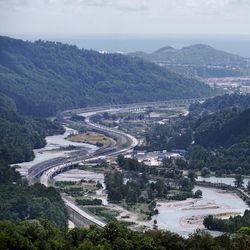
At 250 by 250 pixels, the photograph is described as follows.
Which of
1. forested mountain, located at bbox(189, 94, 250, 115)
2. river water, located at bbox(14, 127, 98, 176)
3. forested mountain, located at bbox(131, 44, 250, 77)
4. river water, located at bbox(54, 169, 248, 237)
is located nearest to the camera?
river water, located at bbox(54, 169, 248, 237)

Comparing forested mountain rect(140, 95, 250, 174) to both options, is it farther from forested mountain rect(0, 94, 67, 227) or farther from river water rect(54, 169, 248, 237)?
forested mountain rect(0, 94, 67, 227)

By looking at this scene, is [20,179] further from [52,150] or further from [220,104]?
[220,104]

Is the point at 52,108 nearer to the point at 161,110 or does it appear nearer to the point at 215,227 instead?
the point at 161,110

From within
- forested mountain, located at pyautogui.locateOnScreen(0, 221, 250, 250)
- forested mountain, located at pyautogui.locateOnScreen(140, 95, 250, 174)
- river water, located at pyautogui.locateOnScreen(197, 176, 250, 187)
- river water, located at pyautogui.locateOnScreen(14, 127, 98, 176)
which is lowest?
river water, located at pyautogui.locateOnScreen(14, 127, 98, 176)

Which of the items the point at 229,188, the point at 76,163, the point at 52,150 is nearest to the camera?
the point at 229,188

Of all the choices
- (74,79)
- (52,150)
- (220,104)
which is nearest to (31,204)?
(52,150)

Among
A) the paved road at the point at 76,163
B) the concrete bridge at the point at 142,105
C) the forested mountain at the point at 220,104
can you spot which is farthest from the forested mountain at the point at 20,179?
the forested mountain at the point at 220,104

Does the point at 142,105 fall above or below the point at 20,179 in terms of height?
below

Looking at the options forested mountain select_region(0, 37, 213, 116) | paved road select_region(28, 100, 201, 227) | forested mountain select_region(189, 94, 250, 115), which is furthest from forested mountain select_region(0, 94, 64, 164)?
forested mountain select_region(189, 94, 250, 115)
